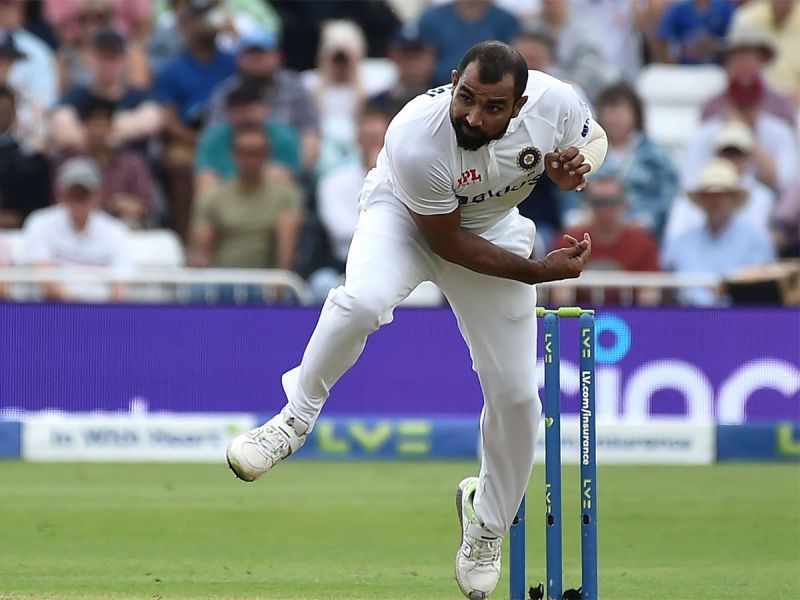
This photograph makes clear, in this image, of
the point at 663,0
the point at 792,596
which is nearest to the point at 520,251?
the point at 792,596

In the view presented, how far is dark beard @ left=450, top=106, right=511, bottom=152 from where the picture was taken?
439cm

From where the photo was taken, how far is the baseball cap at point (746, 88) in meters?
11.1

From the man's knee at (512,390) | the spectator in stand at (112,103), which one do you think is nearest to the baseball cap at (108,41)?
the spectator in stand at (112,103)

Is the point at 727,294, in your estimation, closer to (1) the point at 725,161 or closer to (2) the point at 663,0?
(1) the point at 725,161

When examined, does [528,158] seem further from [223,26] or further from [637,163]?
[223,26]

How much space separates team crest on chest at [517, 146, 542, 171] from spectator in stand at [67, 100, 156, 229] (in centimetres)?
623

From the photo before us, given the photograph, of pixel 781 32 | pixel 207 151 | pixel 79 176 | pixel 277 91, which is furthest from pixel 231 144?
pixel 781 32

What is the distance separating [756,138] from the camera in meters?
11.1

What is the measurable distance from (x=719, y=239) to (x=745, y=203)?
51 cm

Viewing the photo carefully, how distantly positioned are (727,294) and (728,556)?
356 cm

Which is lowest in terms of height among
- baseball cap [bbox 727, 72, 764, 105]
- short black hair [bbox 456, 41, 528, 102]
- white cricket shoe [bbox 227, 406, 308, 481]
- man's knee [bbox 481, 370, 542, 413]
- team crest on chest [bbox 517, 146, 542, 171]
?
white cricket shoe [bbox 227, 406, 308, 481]

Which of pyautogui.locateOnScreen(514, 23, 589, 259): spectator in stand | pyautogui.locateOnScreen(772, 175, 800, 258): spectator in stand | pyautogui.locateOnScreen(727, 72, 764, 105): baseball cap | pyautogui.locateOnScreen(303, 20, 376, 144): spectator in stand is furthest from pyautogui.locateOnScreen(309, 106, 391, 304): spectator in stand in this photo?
pyautogui.locateOnScreen(772, 175, 800, 258): spectator in stand

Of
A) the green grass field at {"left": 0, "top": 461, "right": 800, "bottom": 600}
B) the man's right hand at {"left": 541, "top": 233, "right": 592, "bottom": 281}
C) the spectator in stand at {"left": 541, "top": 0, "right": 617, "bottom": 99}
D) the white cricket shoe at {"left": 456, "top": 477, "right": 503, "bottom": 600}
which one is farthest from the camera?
the spectator in stand at {"left": 541, "top": 0, "right": 617, "bottom": 99}

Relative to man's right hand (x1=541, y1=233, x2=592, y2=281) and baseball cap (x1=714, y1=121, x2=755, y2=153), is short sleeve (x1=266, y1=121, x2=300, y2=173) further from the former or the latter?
man's right hand (x1=541, y1=233, x2=592, y2=281)
